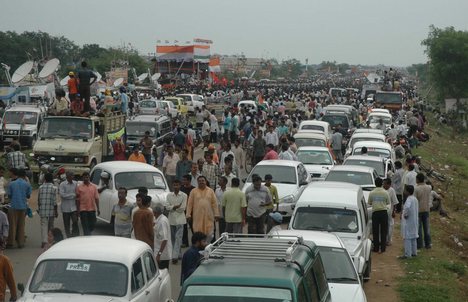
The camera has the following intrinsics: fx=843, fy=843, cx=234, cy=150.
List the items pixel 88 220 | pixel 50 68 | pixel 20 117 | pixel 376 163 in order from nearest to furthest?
pixel 88 220, pixel 376 163, pixel 20 117, pixel 50 68

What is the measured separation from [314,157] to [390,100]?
102ft

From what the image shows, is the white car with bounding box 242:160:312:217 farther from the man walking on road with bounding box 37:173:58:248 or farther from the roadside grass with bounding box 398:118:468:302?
the man walking on road with bounding box 37:173:58:248

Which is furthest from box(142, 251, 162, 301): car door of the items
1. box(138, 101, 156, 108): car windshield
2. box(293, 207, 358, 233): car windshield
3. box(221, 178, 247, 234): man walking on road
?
box(138, 101, 156, 108): car windshield

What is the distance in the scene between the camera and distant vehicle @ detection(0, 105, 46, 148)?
32.7 meters

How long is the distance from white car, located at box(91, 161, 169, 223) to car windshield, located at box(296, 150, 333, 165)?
7513mm

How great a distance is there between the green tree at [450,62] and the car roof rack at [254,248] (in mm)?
68187

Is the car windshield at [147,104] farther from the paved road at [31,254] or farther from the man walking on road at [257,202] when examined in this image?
the man walking on road at [257,202]

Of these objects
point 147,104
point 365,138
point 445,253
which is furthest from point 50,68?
point 445,253

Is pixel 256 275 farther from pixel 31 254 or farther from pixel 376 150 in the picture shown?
pixel 376 150

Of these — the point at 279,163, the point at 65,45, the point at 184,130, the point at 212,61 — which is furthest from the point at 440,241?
the point at 65,45

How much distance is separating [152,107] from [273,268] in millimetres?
37749

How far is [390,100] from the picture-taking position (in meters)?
55.3

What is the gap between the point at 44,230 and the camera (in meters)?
16.2

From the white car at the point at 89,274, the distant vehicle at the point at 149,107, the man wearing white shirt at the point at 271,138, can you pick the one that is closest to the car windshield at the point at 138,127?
the man wearing white shirt at the point at 271,138
